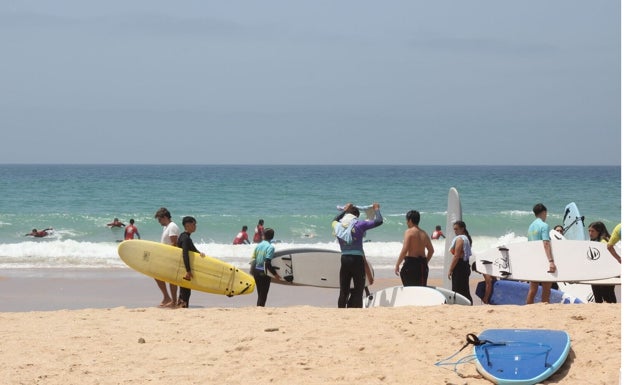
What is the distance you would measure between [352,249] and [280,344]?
7.57 ft

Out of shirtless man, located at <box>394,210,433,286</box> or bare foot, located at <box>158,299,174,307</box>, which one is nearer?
shirtless man, located at <box>394,210,433,286</box>

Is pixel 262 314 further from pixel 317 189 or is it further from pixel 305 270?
pixel 317 189

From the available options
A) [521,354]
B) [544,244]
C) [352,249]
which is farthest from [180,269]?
[521,354]

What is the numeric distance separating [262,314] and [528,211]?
36106 mm

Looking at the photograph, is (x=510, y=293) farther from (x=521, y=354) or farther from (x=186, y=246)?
(x=521, y=354)

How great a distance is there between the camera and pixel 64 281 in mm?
15617

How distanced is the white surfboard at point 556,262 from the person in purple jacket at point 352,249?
1991 millimetres

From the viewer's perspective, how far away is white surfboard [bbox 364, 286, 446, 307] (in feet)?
28.8

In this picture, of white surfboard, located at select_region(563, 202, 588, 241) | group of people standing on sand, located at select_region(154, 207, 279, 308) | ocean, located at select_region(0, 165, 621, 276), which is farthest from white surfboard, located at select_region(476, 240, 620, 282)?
ocean, located at select_region(0, 165, 621, 276)

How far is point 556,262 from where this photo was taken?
1005cm

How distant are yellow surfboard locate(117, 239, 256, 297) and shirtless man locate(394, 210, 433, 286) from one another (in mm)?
2263

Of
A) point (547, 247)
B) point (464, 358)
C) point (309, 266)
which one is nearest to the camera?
point (464, 358)

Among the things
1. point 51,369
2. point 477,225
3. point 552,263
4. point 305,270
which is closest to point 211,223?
point 477,225

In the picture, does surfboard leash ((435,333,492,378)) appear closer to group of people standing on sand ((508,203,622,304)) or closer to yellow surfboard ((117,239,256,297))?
group of people standing on sand ((508,203,622,304))
